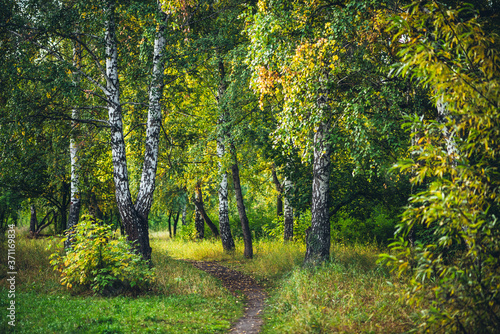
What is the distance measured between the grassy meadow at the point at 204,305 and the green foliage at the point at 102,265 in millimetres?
428

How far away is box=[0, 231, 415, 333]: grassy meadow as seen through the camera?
6.35 metres

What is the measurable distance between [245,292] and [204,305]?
8.11ft

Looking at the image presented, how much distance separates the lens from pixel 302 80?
8227 millimetres

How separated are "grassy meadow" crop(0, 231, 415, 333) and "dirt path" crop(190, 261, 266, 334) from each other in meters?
0.24

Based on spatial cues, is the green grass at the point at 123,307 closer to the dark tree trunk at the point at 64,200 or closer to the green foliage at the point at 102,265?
the green foliage at the point at 102,265

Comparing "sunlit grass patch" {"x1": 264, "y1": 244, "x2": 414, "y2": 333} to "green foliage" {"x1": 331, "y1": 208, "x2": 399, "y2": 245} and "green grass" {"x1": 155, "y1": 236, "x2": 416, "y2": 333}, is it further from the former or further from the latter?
"green foliage" {"x1": 331, "y1": 208, "x2": 399, "y2": 245}

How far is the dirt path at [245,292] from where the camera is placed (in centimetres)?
746

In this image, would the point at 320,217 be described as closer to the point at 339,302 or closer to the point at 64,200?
the point at 339,302

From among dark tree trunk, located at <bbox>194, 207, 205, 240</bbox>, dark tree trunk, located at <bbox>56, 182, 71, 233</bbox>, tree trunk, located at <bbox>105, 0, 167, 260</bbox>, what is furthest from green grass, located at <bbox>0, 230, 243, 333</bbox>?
dark tree trunk, located at <bbox>194, 207, 205, 240</bbox>

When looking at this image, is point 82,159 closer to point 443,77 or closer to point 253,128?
point 253,128

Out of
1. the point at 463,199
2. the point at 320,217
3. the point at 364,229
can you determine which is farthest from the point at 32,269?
the point at 364,229

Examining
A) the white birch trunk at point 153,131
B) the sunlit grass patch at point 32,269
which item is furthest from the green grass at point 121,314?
the white birch trunk at point 153,131

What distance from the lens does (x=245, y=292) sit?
36.0 feet

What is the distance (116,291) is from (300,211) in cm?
767
